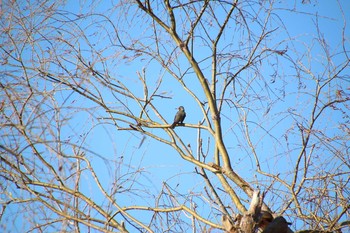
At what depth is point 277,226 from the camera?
8.66ft

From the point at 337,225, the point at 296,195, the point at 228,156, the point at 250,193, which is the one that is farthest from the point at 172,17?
the point at 337,225

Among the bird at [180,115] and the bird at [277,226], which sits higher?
the bird at [180,115]

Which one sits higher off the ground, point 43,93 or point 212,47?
point 212,47

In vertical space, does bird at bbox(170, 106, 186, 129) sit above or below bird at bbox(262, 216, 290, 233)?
above

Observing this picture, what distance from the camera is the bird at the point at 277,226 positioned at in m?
2.64

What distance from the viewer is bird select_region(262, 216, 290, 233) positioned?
8.65ft

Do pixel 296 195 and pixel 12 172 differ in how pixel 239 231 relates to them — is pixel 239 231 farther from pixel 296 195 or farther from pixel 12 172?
pixel 12 172

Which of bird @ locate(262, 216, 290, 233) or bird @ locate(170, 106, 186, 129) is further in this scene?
bird @ locate(170, 106, 186, 129)

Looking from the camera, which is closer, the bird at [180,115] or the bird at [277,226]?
the bird at [277,226]

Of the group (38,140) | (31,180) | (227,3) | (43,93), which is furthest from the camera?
(227,3)

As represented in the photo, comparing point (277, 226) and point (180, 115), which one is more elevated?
point (180, 115)

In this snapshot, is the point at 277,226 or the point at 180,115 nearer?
the point at 277,226

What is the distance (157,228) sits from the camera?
2.86m

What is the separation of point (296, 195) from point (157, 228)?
92 cm
